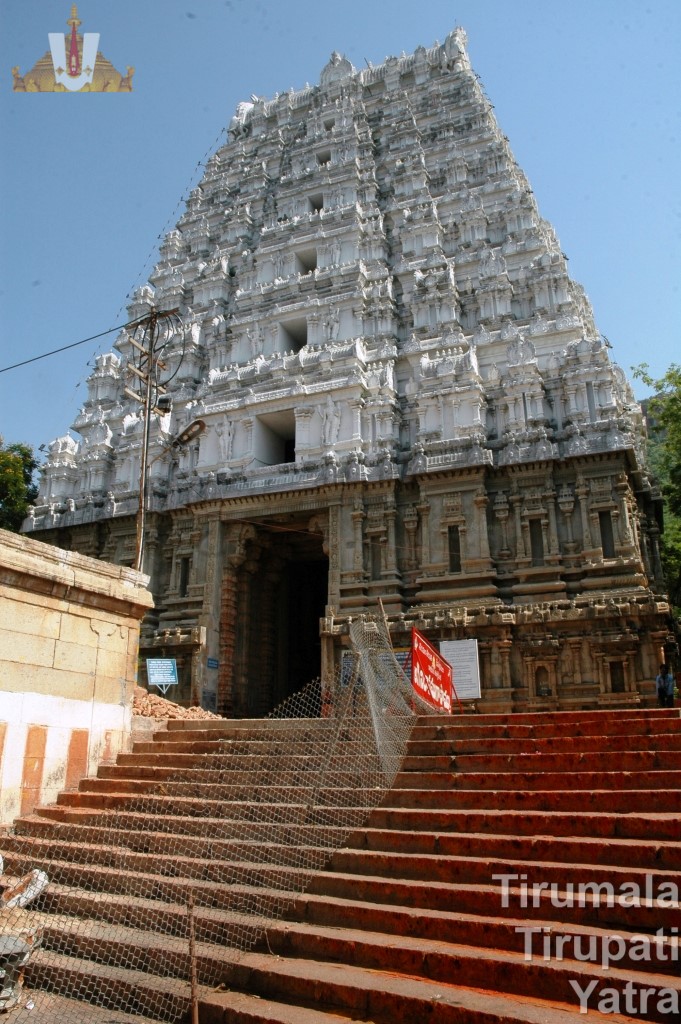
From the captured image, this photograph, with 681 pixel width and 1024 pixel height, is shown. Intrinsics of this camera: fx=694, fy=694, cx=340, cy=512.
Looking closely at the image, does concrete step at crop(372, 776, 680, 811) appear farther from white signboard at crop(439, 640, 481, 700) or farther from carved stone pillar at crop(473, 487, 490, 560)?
carved stone pillar at crop(473, 487, 490, 560)

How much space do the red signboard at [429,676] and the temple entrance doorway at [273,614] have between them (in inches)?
444

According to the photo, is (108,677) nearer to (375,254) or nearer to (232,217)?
(375,254)

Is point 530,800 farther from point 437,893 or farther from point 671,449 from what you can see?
point 671,449

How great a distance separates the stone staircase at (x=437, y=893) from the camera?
15.0ft

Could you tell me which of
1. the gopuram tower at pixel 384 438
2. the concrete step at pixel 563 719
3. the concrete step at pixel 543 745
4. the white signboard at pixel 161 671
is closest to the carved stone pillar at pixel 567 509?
the gopuram tower at pixel 384 438

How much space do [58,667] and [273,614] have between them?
18.6 metres

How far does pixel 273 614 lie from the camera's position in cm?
2747

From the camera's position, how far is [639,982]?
425cm

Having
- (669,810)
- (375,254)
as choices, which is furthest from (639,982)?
(375,254)

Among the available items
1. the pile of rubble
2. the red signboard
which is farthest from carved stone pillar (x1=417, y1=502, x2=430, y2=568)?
the pile of rubble

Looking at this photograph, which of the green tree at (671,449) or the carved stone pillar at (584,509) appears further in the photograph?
the green tree at (671,449)

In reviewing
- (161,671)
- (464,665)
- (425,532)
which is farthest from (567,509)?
(161,671)

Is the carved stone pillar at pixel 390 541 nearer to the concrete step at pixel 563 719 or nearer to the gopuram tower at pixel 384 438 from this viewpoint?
the gopuram tower at pixel 384 438

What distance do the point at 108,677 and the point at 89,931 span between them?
4159 mm
